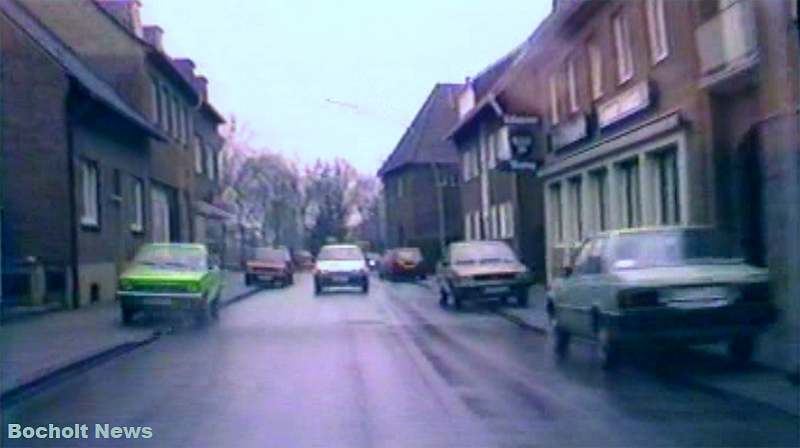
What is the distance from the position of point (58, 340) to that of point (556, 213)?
17679 millimetres

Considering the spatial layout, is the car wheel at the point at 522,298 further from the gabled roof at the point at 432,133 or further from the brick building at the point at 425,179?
the gabled roof at the point at 432,133

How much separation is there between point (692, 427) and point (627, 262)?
15.1 feet

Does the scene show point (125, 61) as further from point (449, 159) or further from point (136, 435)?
point (449, 159)

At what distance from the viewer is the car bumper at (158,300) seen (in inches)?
944

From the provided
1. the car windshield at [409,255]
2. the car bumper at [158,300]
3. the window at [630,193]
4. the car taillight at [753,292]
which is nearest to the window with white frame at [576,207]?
the window at [630,193]

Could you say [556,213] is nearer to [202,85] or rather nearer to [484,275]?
[484,275]

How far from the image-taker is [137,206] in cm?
3759

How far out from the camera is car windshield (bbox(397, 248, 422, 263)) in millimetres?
55969

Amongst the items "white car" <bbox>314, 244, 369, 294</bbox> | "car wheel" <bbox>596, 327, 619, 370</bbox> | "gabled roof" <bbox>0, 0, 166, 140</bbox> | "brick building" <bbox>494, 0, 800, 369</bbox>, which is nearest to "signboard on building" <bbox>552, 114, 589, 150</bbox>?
"brick building" <bbox>494, 0, 800, 369</bbox>

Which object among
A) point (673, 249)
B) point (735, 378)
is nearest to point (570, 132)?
point (673, 249)

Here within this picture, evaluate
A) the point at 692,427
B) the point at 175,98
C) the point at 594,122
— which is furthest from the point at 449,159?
the point at 692,427

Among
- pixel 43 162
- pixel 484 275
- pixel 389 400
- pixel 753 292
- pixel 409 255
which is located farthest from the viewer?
pixel 409 255

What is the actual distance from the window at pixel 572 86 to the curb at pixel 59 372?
46.8 ft

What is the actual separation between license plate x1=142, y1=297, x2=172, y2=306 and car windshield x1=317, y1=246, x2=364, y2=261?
18273 mm
